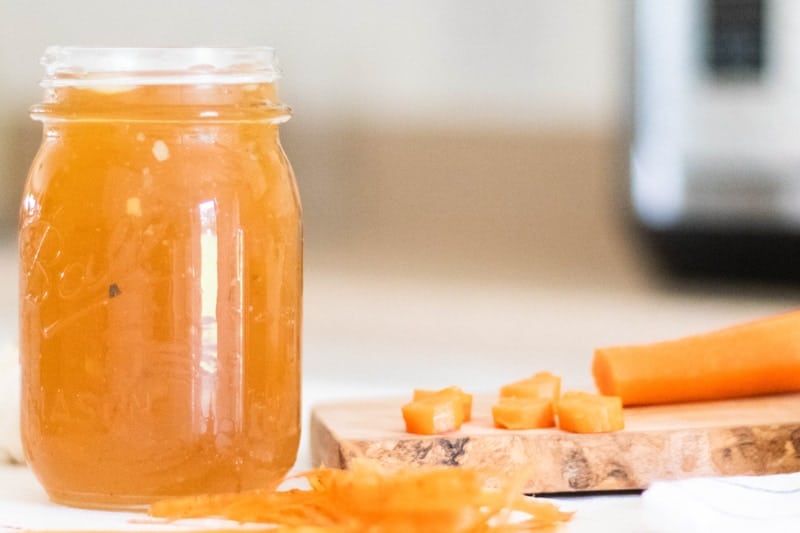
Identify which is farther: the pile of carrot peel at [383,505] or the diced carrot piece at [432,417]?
the diced carrot piece at [432,417]

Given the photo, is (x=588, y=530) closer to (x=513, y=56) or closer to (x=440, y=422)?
(x=440, y=422)

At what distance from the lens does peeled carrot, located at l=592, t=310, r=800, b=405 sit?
3.64 feet

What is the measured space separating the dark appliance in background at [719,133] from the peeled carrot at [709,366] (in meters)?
1.24

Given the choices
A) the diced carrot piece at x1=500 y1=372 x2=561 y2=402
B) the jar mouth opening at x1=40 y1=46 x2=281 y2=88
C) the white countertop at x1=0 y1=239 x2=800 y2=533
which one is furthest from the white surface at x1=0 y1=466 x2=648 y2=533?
the white countertop at x1=0 y1=239 x2=800 y2=533

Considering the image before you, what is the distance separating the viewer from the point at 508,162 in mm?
2928

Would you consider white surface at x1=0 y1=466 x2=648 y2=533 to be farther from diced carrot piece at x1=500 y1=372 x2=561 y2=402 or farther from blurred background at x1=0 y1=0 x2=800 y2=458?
blurred background at x1=0 y1=0 x2=800 y2=458

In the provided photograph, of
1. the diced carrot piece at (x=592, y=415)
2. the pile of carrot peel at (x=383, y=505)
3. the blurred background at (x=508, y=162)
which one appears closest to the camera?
the pile of carrot peel at (x=383, y=505)

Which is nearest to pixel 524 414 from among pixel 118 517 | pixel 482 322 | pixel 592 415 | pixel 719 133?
pixel 592 415

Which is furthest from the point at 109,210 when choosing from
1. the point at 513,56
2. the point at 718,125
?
the point at 513,56

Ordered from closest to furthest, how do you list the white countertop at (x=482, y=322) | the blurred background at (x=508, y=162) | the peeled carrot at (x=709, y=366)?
1. the peeled carrot at (x=709, y=366)
2. the white countertop at (x=482, y=322)
3. the blurred background at (x=508, y=162)

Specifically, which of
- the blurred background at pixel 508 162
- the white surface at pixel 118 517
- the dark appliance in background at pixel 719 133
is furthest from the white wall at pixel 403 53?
the white surface at pixel 118 517

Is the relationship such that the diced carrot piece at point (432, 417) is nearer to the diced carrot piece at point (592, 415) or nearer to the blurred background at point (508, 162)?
the diced carrot piece at point (592, 415)

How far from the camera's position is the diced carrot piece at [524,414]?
1008 millimetres

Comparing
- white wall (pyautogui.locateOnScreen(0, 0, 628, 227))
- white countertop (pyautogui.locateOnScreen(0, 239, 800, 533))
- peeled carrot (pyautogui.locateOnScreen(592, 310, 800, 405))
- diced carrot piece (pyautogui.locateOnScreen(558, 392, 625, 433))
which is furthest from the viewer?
white wall (pyautogui.locateOnScreen(0, 0, 628, 227))
